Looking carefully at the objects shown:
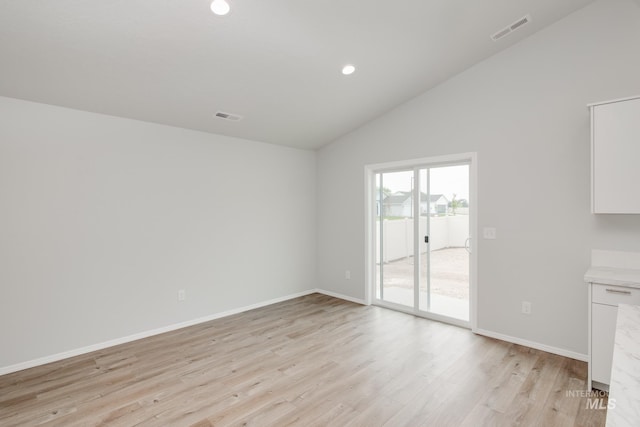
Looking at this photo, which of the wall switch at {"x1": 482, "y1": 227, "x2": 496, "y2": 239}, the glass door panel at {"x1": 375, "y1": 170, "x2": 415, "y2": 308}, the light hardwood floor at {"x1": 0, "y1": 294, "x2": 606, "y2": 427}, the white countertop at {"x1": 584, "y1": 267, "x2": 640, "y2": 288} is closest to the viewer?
the light hardwood floor at {"x1": 0, "y1": 294, "x2": 606, "y2": 427}

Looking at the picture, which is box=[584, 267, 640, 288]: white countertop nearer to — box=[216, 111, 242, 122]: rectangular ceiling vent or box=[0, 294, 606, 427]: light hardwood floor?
box=[0, 294, 606, 427]: light hardwood floor

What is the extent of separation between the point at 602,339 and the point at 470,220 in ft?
5.53

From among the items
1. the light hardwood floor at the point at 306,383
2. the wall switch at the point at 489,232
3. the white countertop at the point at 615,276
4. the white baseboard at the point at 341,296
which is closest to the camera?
the light hardwood floor at the point at 306,383

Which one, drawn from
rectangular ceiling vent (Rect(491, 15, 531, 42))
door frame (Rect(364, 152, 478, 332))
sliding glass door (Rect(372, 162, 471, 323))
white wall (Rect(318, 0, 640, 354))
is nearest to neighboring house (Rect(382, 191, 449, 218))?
sliding glass door (Rect(372, 162, 471, 323))

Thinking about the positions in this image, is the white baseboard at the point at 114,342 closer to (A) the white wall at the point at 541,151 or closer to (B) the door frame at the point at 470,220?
(B) the door frame at the point at 470,220

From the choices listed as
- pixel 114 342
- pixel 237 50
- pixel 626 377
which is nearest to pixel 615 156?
pixel 626 377

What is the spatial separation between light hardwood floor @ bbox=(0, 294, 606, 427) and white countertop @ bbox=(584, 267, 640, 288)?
90 centimetres

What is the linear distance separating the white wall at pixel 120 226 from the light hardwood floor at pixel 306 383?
1.26ft

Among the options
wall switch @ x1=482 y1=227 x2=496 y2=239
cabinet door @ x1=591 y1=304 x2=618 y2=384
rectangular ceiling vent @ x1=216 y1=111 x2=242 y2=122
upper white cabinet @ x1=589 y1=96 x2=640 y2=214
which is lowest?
cabinet door @ x1=591 y1=304 x2=618 y2=384

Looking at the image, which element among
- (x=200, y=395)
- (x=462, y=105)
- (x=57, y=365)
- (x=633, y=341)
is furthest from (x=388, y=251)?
(x=57, y=365)

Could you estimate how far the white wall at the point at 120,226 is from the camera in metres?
2.98

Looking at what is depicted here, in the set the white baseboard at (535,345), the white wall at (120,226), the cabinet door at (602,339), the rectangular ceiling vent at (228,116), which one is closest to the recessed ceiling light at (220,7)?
the rectangular ceiling vent at (228,116)

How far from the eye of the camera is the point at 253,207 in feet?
15.7

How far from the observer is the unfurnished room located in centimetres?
246
